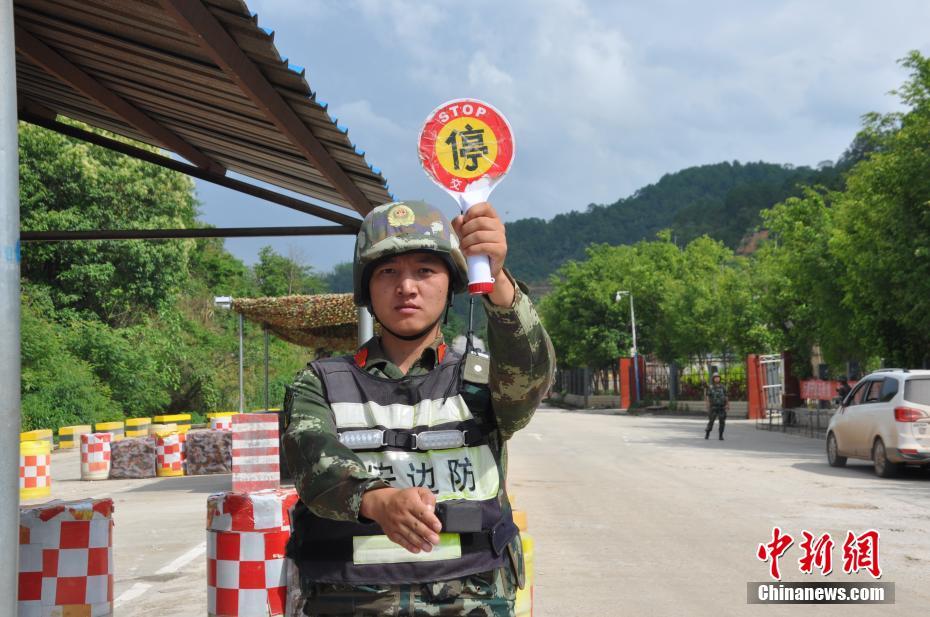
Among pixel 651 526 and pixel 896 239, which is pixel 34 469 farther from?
pixel 896 239

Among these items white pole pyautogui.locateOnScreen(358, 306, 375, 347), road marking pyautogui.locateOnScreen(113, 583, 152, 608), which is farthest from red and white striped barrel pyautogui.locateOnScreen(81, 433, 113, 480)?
white pole pyautogui.locateOnScreen(358, 306, 375, 347)

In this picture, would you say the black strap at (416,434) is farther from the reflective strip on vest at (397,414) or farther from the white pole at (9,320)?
the white pole at (9,320)

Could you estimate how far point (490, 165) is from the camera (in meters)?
2.53

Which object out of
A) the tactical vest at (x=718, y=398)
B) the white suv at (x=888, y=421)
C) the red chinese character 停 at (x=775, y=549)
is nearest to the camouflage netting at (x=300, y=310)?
the red chinese character 停 at (x=775, y=549)

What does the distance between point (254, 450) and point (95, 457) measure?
6.69m

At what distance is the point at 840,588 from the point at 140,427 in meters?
23.1

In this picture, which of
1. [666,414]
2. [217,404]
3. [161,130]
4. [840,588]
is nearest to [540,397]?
[161,130]

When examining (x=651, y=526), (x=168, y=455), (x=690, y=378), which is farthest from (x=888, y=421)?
(x=690, y=378)

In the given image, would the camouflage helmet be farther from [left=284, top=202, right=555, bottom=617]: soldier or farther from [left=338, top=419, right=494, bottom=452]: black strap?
[left=338, top=419, right=494, bottom=452]: black strap

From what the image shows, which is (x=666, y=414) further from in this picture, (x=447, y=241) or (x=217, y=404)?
(x=447, y=241)

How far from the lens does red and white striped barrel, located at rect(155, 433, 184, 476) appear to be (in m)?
19.3

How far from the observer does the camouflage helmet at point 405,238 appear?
8.87 feet

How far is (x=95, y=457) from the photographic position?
19.2 metres

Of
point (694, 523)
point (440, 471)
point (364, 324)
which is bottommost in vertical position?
point (694, 523)
